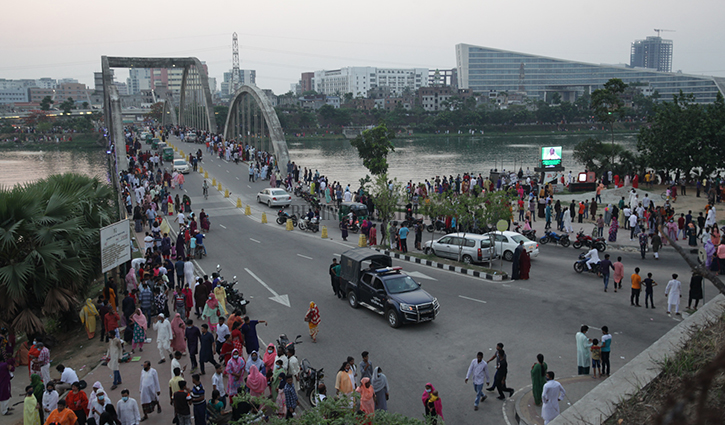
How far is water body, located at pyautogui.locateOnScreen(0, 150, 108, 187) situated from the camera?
75919 mm

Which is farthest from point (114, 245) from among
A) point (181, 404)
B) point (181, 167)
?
point (181, 167)

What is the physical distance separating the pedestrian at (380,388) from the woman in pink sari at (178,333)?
5257 millimetres

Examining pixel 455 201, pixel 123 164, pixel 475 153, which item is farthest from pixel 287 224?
pixel 475 153

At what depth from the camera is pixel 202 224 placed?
27.3 metres

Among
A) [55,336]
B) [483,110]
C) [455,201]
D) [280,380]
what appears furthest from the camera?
[483,110]

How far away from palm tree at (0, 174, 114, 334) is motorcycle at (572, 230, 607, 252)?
18.9 m

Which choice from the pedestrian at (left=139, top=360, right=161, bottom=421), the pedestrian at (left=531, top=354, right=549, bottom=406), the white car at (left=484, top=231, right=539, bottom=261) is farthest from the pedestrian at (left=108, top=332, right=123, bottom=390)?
the white car at (left=484, top=231, right=539, bottom=261)

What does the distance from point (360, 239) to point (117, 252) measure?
11.5 meters

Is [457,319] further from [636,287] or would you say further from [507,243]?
[507,243]

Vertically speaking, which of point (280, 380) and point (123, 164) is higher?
point (123, 164)

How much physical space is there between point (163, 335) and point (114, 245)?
Answer: 447 cm

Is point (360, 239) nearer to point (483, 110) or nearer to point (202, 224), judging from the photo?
point (202, 224)

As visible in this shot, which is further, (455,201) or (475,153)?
(475,153)

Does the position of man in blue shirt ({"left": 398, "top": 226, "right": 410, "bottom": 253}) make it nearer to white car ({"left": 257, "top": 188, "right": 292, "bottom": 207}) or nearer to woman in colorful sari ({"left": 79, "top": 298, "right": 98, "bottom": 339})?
woman in colorful sari ({"left": 79, "top": 298, "right": 98, "bottom": 339})
